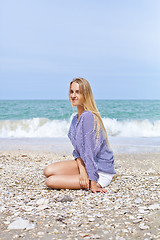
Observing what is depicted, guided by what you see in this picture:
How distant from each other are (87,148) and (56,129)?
13479 mm

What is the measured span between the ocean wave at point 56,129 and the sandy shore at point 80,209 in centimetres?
1070

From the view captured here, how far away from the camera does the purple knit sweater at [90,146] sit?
4.34 m

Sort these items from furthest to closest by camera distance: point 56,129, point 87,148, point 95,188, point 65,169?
point 56,129 → point 65,169 → point 95,188 → point 87,148

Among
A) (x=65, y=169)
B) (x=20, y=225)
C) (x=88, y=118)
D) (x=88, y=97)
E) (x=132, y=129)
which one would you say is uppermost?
(x=88, y=97)

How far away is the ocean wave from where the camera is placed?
54.2 ft

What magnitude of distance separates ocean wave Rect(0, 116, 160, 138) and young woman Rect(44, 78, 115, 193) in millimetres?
11392

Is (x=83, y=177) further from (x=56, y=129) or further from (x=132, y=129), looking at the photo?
(x=132, y=129)

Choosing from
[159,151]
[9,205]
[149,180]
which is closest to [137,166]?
[149,180]

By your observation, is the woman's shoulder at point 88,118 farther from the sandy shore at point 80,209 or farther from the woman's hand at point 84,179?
the sandy shore at point 80,209

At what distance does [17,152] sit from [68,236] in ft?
19.0

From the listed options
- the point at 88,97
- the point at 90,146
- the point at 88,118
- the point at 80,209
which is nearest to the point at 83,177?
the point at 90,146

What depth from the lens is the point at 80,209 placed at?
3.71 m

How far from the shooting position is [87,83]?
14.7 ft

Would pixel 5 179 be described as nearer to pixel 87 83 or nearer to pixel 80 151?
pixel 80 151
